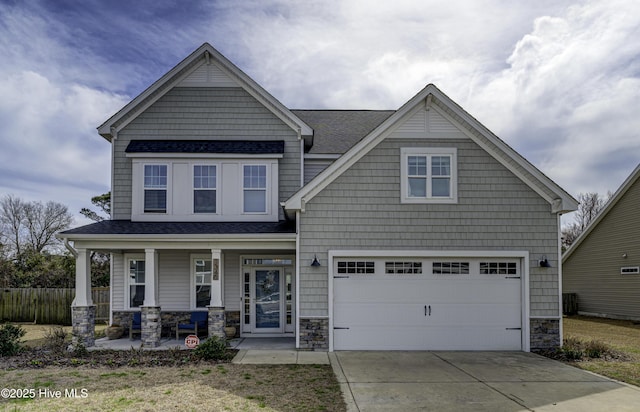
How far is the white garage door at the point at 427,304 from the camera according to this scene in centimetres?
1209

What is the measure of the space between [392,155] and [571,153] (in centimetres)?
1235

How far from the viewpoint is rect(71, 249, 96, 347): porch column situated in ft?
39.7

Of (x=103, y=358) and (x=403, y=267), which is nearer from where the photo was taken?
(x=103, y=358)

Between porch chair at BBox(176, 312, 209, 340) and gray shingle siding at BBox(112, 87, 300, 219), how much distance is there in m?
4.10

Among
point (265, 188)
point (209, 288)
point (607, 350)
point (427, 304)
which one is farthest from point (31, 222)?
point (607, 350)

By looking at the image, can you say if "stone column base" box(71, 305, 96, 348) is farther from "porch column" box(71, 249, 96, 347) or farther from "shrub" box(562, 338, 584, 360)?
"shrub" box(562, 338, 584, 360)

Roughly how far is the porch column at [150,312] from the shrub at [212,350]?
1.81 meters

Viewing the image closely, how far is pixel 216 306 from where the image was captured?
1236 cm

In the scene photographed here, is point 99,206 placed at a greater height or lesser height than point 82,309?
greater

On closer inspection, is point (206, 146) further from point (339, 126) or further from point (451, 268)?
point (451, 268)

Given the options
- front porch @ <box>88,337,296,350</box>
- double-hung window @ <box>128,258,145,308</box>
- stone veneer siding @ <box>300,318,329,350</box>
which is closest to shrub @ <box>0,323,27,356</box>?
front porch @ <box>88,337,296,350</box>

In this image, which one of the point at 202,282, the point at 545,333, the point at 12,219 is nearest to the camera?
the point at 545,333

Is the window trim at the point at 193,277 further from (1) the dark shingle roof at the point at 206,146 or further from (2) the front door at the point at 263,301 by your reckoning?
(1) the dark shingle roof at the point at 206,146

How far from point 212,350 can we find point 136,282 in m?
5.04
